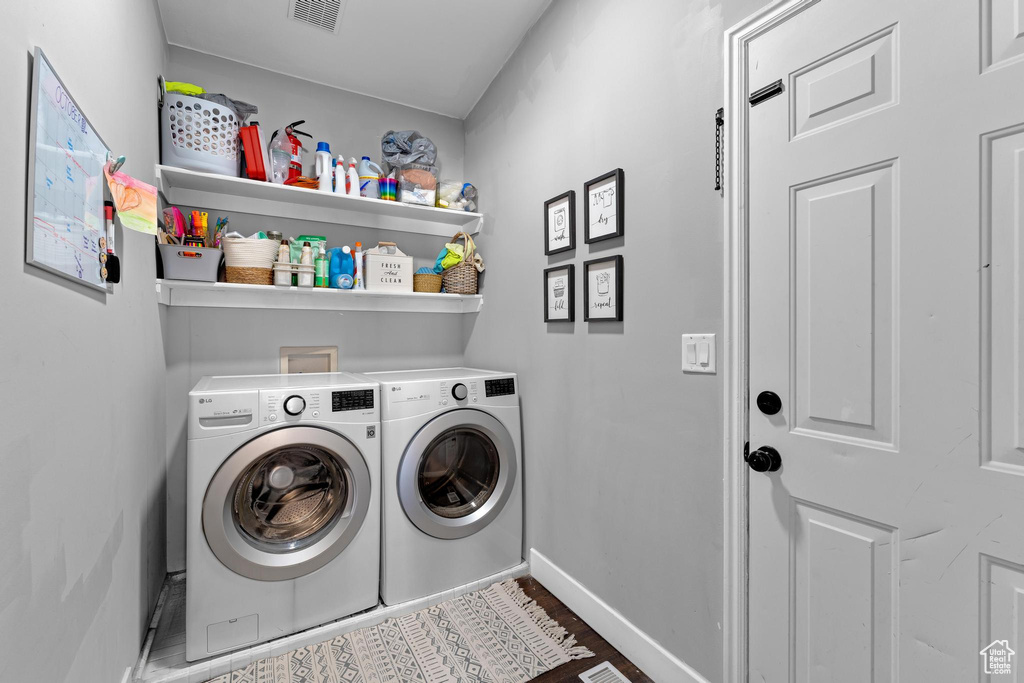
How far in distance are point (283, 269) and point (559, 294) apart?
1.26 meters

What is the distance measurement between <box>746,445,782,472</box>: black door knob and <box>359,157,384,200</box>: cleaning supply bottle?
2033 mm

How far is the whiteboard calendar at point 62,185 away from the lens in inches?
30.9

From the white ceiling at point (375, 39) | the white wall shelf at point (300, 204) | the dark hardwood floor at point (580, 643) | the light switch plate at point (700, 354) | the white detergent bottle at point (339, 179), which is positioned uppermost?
the white ceiling at point (375, 39)

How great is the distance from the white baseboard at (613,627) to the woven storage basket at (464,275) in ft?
4.58

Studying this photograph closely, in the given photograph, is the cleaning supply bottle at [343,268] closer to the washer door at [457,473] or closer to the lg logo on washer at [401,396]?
the lg logo on washer at [401,396]

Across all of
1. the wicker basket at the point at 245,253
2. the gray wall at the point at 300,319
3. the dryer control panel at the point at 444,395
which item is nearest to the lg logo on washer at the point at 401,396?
the dryer control panel at the point at 444,395

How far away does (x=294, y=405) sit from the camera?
1689 mm

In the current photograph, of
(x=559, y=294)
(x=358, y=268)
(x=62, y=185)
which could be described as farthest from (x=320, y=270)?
(x=62, y=185)

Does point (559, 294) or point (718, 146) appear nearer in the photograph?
point (718, 146)

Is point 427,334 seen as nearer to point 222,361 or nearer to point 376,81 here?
point 222,361

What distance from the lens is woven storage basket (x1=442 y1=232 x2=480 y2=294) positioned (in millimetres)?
2490

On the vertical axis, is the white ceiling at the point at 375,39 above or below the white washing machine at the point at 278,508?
above

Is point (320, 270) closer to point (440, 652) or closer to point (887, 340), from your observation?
point (440, 652)

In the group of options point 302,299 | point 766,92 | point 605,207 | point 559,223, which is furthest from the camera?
point 302,299
